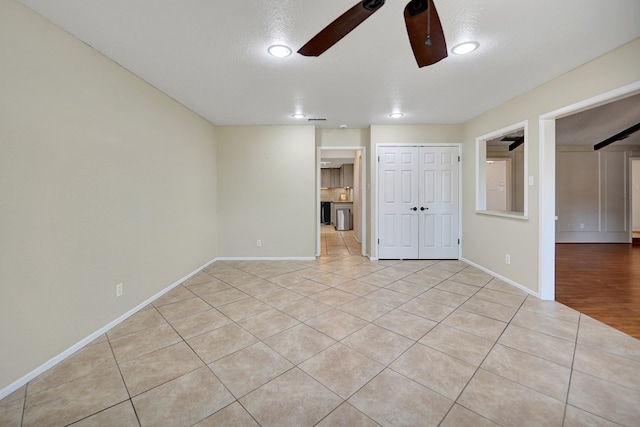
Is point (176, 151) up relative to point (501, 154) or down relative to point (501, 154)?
down

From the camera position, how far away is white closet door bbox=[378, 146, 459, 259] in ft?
15.1

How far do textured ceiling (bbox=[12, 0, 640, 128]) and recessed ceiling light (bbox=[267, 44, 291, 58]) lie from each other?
0.17 feet

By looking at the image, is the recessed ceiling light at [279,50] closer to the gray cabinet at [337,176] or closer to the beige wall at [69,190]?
the beige wall at [69,190]

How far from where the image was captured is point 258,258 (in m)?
4.71

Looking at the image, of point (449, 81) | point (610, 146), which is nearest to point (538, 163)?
point (449, 81)

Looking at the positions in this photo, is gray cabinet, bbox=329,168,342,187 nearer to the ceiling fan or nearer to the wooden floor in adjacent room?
the wooden floor in adjacent room

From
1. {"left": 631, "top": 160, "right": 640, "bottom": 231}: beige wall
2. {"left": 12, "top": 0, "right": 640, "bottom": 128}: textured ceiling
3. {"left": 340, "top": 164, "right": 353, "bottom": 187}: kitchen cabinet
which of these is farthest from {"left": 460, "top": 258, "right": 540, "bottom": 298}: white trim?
{"left": 631, "top": 160, "right": 640, "bottom": 231}: beige wall

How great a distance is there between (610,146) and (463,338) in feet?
25.2

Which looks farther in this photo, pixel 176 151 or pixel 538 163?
pixel 176 151

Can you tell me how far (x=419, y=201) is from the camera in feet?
15.2

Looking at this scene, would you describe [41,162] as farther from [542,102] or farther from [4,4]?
[542,102]

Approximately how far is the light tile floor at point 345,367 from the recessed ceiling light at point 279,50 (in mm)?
2457

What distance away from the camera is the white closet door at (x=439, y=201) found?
4.59 m

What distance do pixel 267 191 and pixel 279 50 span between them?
8.99 ft
